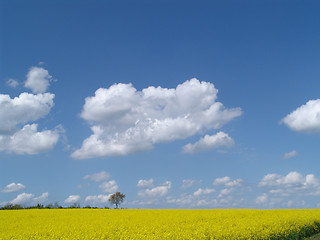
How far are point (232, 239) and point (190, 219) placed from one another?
279 inches

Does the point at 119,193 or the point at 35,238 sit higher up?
the point at 119,193

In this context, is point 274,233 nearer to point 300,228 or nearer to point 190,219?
point 300,228

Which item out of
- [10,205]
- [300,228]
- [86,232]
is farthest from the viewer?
[10,205]

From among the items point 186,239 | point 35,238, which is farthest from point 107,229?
point 186,239

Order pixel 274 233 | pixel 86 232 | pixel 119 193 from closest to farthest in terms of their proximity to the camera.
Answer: pixel 86 232
pixel 274 233
pixel 119 193

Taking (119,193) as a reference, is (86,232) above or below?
below

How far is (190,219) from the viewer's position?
69.5ft

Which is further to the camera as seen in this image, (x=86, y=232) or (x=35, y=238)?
(x=86, y=232)

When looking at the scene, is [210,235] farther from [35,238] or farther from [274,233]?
[35,238]

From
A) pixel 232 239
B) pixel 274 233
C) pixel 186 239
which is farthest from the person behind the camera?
pixel 274 233

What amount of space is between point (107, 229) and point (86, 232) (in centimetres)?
125

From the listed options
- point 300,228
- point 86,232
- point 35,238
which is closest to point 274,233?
point 300,228

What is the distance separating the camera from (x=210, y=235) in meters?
14.4

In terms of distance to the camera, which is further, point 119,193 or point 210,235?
point 119,193
